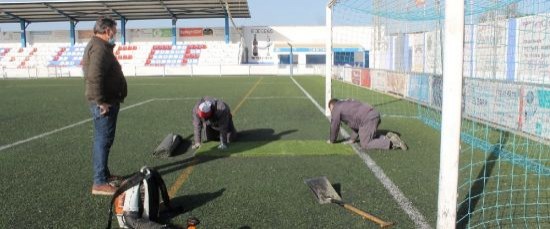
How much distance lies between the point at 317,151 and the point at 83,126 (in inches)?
222

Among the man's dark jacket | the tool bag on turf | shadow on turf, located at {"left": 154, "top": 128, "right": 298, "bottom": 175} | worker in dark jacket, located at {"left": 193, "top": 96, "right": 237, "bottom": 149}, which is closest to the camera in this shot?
the tool bag on turf

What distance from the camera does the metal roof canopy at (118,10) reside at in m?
49.9

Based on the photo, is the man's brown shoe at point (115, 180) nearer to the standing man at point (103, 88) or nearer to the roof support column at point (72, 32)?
the standing man at point (103, 88)

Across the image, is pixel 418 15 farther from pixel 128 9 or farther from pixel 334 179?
pixel 128 9

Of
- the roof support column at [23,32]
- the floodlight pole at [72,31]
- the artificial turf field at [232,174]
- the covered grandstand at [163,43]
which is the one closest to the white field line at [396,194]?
the artificial turf field at [232,174]

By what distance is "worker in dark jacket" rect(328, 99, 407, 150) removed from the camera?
7680mm

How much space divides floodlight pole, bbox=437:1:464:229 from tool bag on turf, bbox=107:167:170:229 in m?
2.33

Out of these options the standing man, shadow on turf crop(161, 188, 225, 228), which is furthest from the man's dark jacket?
shadow on turf crop(161, 188, 225, 228)

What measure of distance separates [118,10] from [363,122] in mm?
49217

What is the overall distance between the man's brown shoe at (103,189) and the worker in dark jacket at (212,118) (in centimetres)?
201

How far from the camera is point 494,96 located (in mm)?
9664

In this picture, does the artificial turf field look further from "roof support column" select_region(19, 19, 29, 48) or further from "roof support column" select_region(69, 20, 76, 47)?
"roof support column" select_region(19, 19, 29, 48)

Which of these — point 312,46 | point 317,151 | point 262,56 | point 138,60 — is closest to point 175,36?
point 138,60

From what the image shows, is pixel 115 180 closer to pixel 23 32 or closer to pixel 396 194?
pixel 396 194
